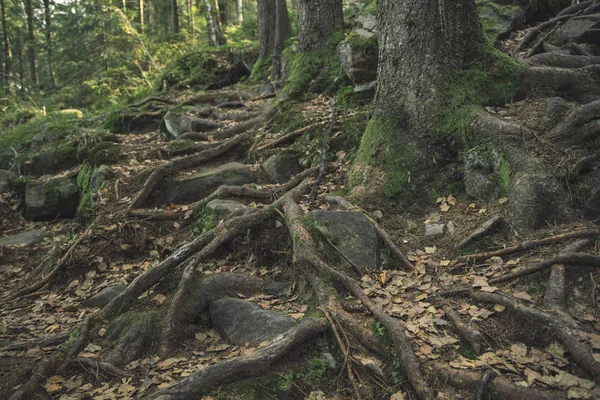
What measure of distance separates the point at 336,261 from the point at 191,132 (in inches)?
231

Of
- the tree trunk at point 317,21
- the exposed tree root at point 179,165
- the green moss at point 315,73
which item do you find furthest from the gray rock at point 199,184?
the tree trunk at point 317,21

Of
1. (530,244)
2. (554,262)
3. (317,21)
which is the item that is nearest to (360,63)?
(317,21)

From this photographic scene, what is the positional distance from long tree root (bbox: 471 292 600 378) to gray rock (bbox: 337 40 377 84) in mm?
5459

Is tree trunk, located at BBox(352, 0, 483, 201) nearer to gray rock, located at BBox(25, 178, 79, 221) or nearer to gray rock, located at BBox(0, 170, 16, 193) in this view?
gray rock, located at BBox(25, 178, 79, 221)

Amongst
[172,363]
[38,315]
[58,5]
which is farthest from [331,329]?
[58,5]

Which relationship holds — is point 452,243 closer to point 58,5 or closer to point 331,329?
point 331,329

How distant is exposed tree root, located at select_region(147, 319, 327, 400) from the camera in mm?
3494

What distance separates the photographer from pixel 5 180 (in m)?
10.3

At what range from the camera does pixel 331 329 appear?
395cm

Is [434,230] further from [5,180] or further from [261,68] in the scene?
[5,180]

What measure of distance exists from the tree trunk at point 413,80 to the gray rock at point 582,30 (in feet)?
10.7

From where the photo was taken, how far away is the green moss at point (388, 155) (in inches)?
227

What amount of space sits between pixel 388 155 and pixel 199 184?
355 cm

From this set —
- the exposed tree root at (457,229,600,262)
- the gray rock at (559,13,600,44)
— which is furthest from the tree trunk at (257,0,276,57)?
the exposed tree root at (457,229,600,262)
